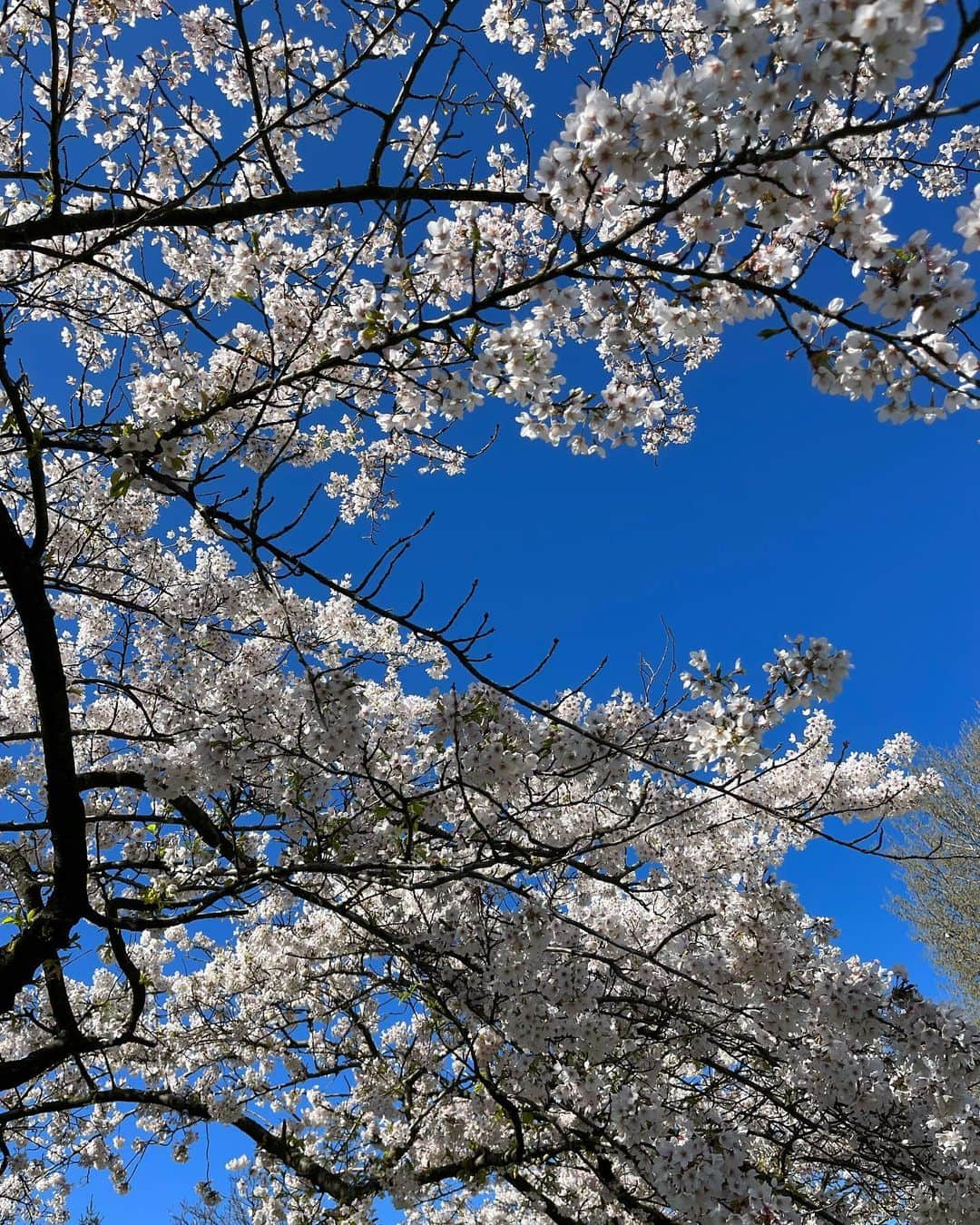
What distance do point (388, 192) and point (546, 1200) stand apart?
633 centimetres

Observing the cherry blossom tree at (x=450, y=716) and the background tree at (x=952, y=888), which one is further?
the background tree at (x=952, y=888)

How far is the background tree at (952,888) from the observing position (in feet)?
48.8

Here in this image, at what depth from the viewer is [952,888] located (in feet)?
50.5

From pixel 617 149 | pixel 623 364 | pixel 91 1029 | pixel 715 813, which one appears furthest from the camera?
pixel 715 813

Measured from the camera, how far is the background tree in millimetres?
14859

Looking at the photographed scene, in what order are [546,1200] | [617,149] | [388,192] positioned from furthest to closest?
1. [546,1200]
2. [388,192]
3. [617,149]

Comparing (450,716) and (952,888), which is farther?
(952,888)

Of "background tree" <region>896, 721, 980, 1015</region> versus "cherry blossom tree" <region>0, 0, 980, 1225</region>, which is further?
"background tree" <region>896, 721, 980, 1015</region>

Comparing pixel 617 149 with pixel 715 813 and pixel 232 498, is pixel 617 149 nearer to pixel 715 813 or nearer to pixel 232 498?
pixel 232 498

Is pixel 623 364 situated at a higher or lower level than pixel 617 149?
higher

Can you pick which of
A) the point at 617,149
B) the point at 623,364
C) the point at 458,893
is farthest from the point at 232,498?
the point at 458,893

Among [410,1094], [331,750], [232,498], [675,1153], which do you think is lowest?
[675,1153]

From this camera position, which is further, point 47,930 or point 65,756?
point 47,930

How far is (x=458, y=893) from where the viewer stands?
4375mm
